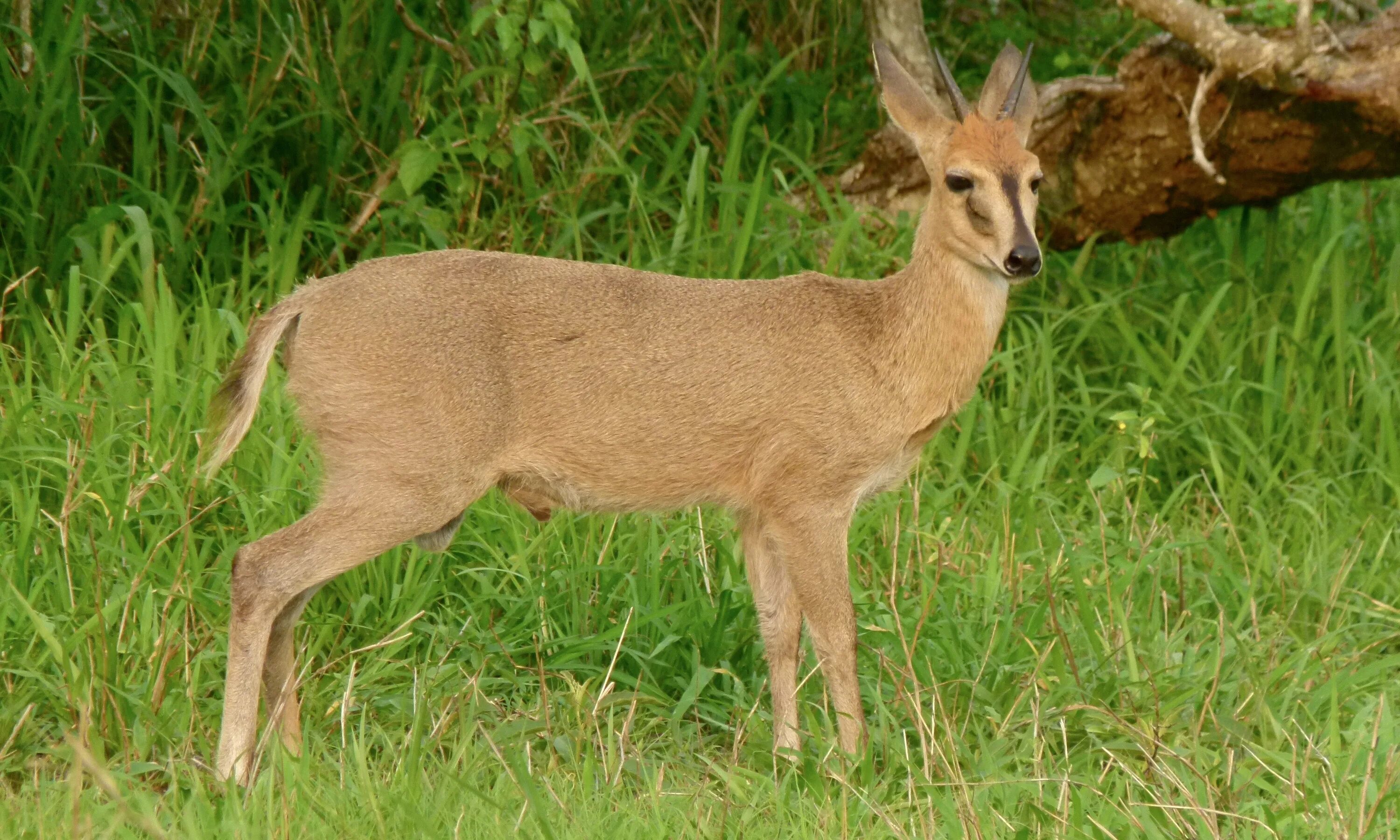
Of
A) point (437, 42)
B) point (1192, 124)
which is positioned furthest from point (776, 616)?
point (437, 42)

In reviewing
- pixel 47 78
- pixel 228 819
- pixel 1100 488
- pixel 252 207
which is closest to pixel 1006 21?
pixel 1100 488

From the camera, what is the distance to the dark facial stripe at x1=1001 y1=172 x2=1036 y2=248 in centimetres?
423

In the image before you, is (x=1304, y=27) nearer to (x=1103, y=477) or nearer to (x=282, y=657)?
(x=1103, y=477)

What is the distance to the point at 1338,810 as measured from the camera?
3.52 metres

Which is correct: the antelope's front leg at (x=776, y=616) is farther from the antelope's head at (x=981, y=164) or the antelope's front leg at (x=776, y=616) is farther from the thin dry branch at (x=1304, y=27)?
the thin dry branch at (x=1304, y=27)

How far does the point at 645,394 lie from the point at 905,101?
1047 mm

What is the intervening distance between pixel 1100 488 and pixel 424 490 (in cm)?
248

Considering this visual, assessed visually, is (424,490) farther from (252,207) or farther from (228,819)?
(252,207)

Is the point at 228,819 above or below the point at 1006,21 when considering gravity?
below

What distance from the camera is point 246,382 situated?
421cm

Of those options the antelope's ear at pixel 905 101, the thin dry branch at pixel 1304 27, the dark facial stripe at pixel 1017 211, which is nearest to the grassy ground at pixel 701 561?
the dark facial stripe at pixel 1017 211

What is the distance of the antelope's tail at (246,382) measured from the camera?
4.20 meters

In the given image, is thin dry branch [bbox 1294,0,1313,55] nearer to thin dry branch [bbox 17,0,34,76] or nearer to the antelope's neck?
the antelope's neck

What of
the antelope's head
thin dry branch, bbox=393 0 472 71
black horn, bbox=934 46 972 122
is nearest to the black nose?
the antelope's head
